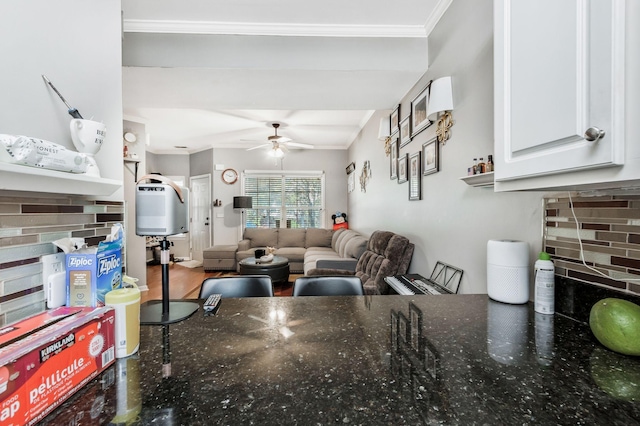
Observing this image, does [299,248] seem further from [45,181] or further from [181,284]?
[45,181]

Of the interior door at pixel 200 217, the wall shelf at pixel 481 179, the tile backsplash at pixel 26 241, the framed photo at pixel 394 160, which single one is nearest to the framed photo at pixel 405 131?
the framed photo at pixel 394 160

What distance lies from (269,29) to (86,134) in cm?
181

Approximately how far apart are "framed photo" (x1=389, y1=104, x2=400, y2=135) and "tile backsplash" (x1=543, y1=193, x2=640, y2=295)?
227 cm

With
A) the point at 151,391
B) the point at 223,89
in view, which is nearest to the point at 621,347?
the point at 151,391

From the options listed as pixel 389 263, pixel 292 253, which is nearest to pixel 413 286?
pixel 389 263

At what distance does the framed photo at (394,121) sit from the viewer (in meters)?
3.23

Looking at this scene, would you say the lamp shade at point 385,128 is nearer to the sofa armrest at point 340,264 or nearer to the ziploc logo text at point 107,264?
the sofa armrest at point 340,264

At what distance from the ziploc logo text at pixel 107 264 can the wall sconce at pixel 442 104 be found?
1.99 m

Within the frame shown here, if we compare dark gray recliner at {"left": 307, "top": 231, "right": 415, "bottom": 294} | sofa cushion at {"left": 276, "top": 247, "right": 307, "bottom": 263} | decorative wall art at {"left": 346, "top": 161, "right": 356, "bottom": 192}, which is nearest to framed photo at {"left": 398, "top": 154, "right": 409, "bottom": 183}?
dark gray recliner at {"left": 307, "top": 231, "right": 415, "bottom": 294}

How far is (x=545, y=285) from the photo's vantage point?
1.09 metres

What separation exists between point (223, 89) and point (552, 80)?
8.52 ft

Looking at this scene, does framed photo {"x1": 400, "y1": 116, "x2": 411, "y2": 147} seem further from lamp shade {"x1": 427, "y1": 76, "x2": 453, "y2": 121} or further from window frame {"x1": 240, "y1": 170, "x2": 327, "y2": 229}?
window frame {"x1": 240, "y1": 170, "x2": 327, "y2": 229}

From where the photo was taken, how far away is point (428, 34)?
2314 millimetres

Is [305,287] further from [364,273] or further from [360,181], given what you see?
[360,181]
